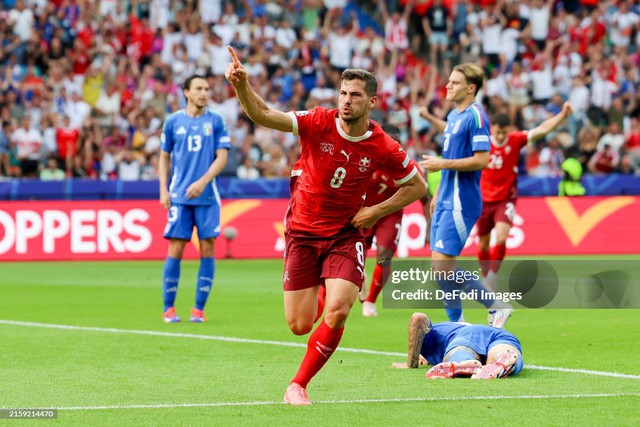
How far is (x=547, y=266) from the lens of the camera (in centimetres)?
2139

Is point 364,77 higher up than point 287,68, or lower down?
higher up

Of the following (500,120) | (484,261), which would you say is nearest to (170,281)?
(484,261)

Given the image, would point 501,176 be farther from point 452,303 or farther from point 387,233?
point 452,303

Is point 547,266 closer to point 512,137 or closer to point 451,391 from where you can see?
point 512,137

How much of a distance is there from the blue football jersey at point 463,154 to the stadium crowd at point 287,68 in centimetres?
1387

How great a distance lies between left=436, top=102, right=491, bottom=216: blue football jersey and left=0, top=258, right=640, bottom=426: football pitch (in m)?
1.40

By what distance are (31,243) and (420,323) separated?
14753 millimetres

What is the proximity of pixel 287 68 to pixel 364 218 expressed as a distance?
2104cm

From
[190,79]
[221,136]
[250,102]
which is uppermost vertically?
[250,102]

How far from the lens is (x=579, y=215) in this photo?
24219mm

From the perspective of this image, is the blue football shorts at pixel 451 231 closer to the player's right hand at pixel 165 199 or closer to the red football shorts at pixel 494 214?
the player's right hand at pixel 165 199

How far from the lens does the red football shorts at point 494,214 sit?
15.5 m

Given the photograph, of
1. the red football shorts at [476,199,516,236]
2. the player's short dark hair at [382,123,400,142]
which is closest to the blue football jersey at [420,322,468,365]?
the player's short dark hair at [382,123,400,142]

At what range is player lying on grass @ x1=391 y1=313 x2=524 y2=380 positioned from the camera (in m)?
8.97
